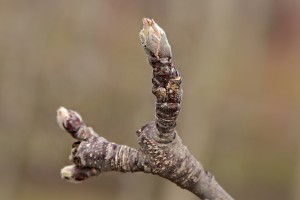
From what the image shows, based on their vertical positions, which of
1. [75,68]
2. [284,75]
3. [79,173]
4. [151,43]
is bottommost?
[79,173]

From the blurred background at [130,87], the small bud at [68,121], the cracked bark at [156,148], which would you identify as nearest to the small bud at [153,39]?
the cracked bark at [156,148]

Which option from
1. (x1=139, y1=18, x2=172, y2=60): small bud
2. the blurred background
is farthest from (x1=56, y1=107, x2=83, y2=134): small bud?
the blurred background

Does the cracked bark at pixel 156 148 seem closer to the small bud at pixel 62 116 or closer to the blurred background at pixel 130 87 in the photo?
the small bud at pixel 62 116

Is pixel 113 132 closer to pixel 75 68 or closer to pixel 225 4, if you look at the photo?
pixel 75 68

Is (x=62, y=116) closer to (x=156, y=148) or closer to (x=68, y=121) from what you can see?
(x=68, y=121)

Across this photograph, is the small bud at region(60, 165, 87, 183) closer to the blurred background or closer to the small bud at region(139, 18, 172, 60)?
the small bud at region(139, 18, 172, 60)

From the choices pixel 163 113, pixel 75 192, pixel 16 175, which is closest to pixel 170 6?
pixel 16 175

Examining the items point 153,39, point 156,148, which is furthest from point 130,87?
point 153,39
